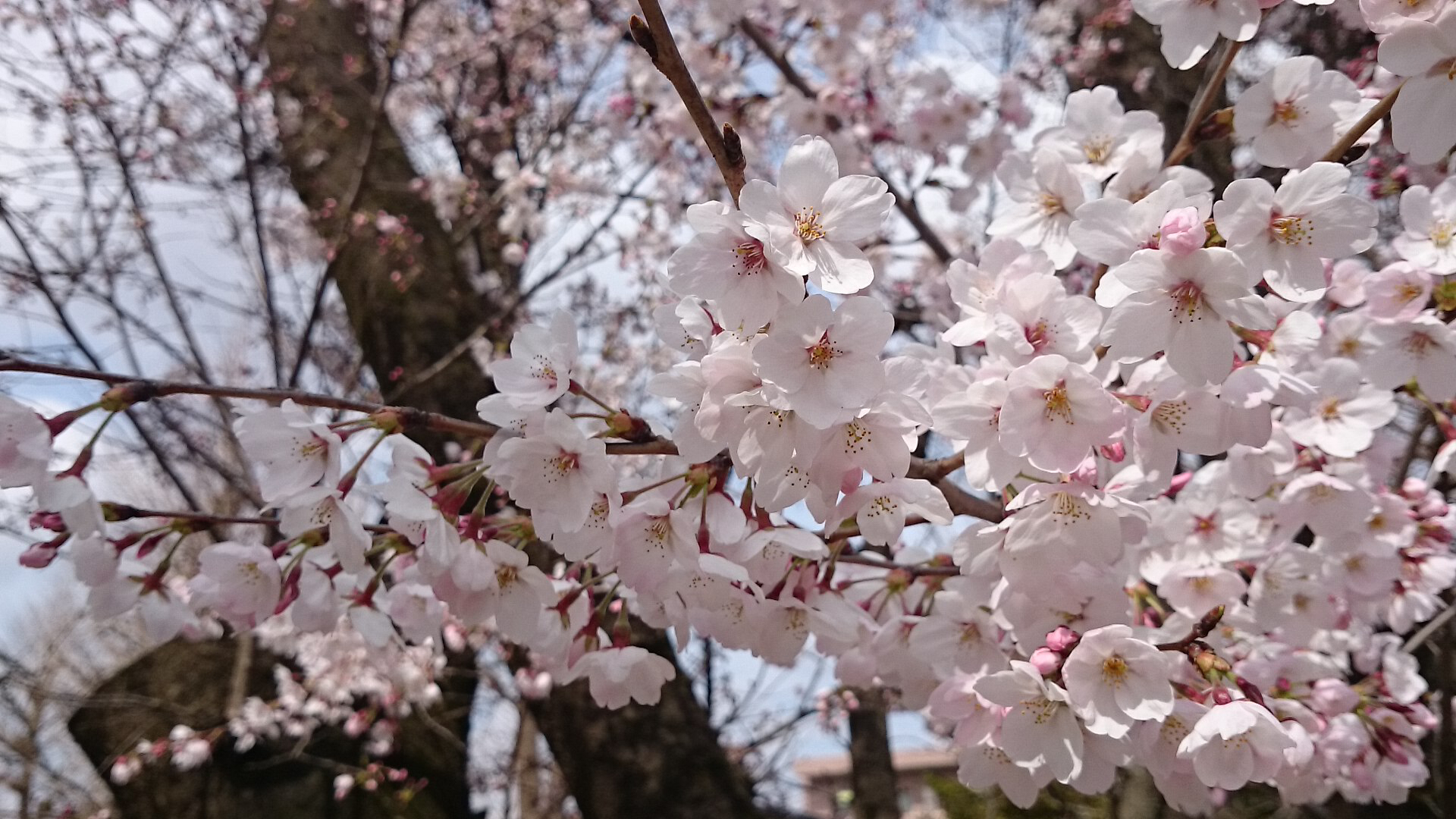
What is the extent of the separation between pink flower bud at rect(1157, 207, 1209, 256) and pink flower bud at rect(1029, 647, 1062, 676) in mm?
538

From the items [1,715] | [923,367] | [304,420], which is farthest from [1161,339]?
[1,715]

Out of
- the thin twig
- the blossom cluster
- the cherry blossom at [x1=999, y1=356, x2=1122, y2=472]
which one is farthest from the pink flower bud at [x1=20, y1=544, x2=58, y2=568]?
the thin twig

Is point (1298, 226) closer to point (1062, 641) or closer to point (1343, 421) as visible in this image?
point (1062, 641)

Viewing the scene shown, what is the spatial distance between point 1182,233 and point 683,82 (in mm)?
580

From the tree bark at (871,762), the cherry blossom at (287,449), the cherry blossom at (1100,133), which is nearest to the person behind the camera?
the cherry blossom at (287,449)

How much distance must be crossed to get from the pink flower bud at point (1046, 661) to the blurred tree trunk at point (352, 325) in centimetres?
173

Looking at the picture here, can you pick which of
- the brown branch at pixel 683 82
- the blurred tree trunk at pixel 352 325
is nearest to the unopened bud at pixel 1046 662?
the brown branch at pixel 683 82

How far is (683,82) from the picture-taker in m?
0.89

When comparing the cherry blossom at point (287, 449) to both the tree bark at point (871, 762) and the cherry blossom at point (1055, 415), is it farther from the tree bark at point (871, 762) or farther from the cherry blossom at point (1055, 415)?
the tree bark at point (871, 762)

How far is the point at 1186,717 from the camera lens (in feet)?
3.65

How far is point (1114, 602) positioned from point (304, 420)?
115 centimetres

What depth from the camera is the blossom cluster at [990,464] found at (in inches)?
37.4

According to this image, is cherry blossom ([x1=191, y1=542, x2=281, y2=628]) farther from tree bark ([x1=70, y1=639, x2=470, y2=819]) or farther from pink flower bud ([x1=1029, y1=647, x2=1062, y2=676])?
tree bark ([x1=70, y1=639, x2=470, y2=819])

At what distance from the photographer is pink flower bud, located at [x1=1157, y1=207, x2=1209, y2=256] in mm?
914
